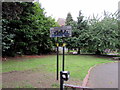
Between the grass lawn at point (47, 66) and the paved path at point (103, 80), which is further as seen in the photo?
the grass lawn at point (47, 66)

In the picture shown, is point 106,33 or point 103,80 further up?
point 106,33

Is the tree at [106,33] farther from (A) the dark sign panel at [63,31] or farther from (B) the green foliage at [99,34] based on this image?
(A) the dark sign panel at [63,31]

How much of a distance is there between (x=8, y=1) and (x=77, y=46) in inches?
394

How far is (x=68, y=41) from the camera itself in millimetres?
14625

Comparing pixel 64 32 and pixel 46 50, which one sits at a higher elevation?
pixel 64 32

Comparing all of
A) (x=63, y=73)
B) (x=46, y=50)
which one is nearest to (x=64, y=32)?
(x=63, y=73)

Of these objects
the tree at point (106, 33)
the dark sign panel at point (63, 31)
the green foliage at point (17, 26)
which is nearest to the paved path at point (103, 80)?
the dark sign panel at point (63, 31)

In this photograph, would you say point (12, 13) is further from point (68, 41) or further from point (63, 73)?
point (68, 41)

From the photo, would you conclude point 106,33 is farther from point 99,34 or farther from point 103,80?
point 103,80

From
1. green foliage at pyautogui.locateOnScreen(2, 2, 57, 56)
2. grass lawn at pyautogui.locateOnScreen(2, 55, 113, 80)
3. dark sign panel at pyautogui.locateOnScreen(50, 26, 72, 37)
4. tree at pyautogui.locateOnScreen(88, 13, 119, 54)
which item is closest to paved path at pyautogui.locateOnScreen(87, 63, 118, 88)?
grass lawn at pyautogui.locateOnScreen(2, 55, 113, 80)

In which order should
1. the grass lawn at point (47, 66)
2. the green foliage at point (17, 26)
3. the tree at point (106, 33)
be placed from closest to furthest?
1. the grass lawn at point (47, 66)
2. the green foliage at point (17, 26)
3. the tree at point (106, 33)

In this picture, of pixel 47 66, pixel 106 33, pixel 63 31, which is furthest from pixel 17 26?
pixel 106 33

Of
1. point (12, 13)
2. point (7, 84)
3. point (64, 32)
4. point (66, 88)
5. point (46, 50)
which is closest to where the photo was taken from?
point (66, 88)

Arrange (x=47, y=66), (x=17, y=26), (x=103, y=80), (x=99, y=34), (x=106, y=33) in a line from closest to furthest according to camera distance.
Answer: (x=103, y=80) → (x=47, y=66) → (x=17, y=26) → (x=106, y=33) → (x=99, y=34)
